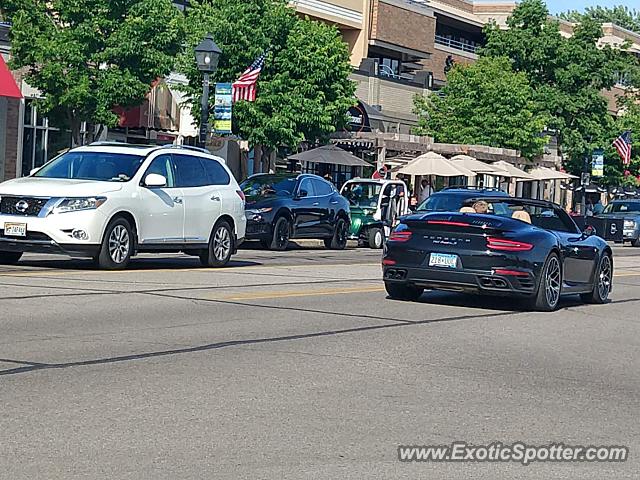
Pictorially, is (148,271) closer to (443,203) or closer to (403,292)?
(403,292)

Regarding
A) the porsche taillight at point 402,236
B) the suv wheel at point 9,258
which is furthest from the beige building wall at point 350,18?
the porsche taillight at point 402,236

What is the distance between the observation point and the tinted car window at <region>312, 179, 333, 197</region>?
29.7m

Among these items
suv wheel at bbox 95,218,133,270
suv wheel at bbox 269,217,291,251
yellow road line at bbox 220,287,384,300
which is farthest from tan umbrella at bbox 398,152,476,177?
suv wheel at bbox 95,218,133,270

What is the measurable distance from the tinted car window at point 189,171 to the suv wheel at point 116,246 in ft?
5.51

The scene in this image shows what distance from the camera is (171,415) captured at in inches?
311

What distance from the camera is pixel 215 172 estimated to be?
20.5 m

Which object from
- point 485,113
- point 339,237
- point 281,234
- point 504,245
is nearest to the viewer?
point 504,245

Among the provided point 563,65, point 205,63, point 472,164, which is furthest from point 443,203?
point 563,65

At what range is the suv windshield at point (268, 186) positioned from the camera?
28.2 m

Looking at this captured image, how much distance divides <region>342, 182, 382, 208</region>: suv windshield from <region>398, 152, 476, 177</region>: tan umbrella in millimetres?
5648

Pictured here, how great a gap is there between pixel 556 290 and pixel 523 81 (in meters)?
41.8

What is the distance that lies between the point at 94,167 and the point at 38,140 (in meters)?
18.0

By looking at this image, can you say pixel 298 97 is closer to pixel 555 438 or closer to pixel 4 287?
pixel 4 287

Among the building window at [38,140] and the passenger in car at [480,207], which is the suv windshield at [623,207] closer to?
the building window at [38,140]
